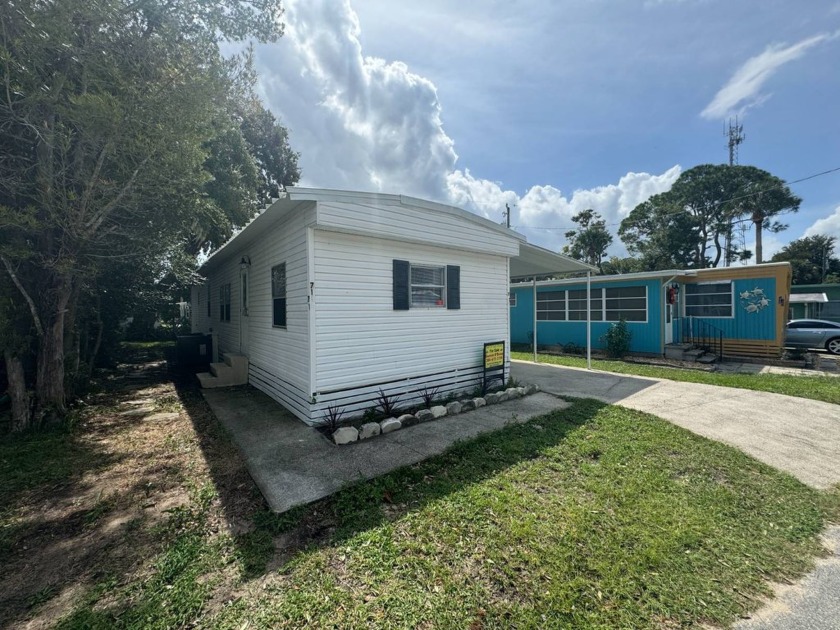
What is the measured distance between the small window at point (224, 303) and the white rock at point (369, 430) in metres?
6.67

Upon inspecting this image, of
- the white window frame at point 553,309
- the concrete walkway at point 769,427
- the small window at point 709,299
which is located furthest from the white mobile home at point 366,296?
the small window at point 709,299

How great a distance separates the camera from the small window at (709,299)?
11.4 metres

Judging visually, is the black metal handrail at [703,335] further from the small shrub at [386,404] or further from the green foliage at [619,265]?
the green foliage at [619,265]

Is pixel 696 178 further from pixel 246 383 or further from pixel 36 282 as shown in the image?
pixel 36 282

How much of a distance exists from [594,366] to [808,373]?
4.99 meters

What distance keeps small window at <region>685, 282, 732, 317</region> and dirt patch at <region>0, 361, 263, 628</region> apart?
46.6ft

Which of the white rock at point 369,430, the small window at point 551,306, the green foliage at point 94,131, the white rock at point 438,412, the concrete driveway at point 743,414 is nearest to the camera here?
the green foliage at point 94,131

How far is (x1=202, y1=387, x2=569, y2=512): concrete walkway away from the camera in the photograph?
327cm

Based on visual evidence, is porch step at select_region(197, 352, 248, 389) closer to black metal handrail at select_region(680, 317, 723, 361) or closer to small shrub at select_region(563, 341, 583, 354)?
small shrub at select_region(563, 341, 583, 354)

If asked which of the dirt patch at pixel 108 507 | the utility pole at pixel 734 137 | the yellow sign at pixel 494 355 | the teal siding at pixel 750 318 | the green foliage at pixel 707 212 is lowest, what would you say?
the dirt patch at pixel 108 507

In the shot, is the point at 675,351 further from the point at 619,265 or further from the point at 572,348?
the point at 619,265

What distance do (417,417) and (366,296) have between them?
192 centimetres

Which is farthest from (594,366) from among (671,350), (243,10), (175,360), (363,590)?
(175,360)

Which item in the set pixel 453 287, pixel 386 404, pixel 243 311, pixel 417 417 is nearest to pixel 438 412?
pixel 417 417
